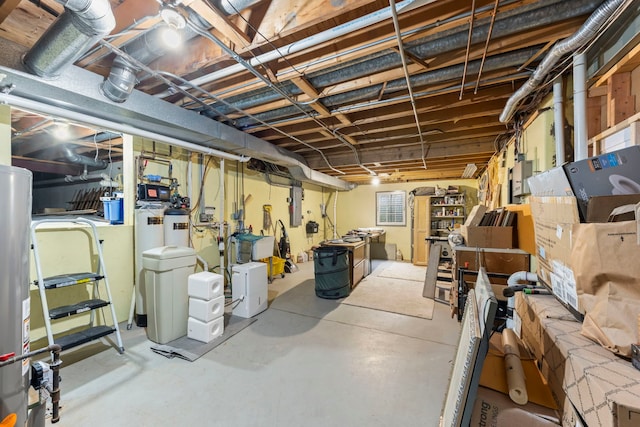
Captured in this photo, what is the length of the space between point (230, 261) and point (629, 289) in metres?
4.44

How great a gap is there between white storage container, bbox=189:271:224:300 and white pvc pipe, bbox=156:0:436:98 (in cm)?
191

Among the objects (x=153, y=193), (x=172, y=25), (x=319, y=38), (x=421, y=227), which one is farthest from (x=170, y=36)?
(x=421, y=227)

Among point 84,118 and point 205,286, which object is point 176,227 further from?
point 84,118

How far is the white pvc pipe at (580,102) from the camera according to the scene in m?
1.73

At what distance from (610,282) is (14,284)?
246 cm

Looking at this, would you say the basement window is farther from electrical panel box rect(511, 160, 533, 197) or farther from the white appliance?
the white appliance

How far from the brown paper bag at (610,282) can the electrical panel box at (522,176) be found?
2.09 meters

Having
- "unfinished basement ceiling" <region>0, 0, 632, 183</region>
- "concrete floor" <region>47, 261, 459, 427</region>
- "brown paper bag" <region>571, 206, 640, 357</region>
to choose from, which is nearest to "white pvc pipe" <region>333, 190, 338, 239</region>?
"unfinished basement ceiling" <region>0, 0, 632, 183</region>

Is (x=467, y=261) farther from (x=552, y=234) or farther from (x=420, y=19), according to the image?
(x=420, y=19)

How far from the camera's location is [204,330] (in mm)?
2596

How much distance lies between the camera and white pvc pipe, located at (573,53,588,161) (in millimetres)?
1728

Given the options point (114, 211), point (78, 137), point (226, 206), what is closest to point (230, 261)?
point (226, 206)

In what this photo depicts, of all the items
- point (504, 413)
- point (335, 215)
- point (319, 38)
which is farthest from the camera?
point (335, 215)

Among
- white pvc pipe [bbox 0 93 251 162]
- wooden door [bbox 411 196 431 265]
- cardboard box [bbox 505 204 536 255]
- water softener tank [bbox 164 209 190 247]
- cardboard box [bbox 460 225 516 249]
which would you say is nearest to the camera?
white pvc pipe [bbox 0 93 251 162]
